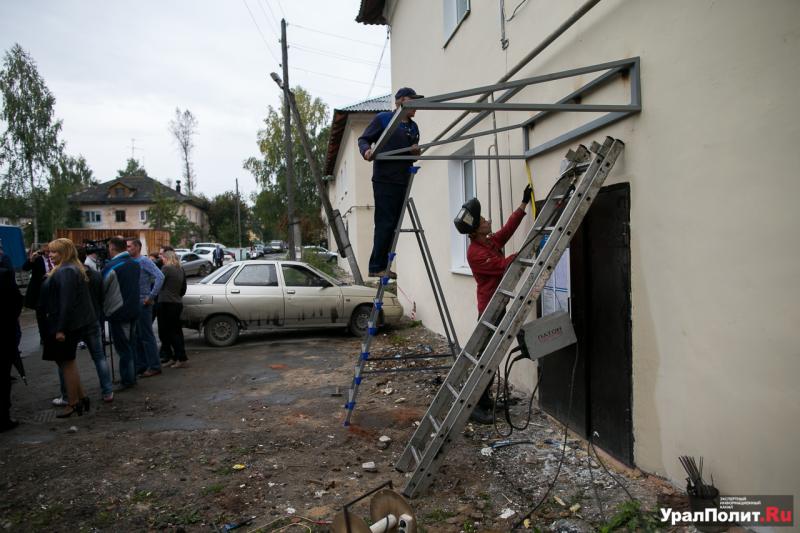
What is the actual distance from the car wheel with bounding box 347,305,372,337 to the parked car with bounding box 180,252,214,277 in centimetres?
1894

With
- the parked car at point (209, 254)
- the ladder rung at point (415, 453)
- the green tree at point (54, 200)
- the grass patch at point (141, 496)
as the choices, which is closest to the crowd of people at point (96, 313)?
the grass patch at point (141, 496)

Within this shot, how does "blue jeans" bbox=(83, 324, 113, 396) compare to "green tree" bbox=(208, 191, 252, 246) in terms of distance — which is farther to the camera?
"green tree" bbox=(208, 191, 252, 246)

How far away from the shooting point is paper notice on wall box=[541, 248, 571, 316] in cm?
407

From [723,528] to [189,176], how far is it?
6139 cm

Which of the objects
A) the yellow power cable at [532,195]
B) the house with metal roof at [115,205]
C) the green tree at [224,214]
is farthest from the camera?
the green tree at [224,214]

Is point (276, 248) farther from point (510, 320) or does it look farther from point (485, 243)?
point (510, 320)

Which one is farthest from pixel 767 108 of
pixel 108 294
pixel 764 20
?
pixel 108 294

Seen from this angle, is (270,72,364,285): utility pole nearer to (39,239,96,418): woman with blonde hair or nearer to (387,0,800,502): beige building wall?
(39,239,96,418): woman with blonde hair

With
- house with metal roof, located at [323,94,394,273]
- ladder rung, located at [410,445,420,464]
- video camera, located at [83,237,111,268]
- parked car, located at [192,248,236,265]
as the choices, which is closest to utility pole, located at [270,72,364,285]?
house with metal roof, located at [323,94,394,273]

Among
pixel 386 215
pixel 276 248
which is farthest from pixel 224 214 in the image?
pixel 386 215

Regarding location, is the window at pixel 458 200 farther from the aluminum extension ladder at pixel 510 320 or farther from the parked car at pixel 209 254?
the parked car at pixel 209 254

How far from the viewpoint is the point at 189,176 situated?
56844 mm

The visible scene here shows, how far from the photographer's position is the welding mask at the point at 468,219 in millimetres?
4195

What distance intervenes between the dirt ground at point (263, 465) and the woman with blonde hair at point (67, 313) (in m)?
0.44
